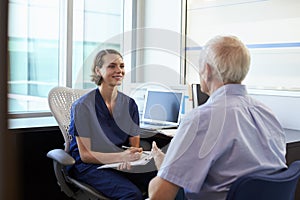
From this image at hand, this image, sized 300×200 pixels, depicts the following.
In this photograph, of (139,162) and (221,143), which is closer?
(221,143)

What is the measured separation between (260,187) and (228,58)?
0.44m

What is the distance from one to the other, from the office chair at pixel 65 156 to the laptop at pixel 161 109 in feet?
1.87

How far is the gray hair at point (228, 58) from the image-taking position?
50.4 inches

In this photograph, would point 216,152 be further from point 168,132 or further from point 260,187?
point 168,132

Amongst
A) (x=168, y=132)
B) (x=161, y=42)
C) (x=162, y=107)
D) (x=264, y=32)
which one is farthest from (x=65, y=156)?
(x=161, y=42)

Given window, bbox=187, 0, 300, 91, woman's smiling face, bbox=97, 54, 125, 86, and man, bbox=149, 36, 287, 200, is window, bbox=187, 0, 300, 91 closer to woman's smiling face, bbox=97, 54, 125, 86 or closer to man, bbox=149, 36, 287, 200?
woman's smiling face, bbox=97, 54, 125, 86

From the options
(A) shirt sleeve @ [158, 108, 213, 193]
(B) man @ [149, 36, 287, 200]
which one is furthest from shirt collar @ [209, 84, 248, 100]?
(A) shirt sleeve @ [158, 108, 213, 193]

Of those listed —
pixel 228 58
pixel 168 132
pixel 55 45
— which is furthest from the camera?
pixel 55 45

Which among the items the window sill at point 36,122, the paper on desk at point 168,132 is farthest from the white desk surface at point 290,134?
the window sill at point 36,122

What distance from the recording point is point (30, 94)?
118 inches

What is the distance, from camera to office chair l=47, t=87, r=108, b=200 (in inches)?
78.8

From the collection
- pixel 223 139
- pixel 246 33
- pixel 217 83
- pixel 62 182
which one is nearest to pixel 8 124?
pixel 223 139

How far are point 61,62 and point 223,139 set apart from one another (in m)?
2.24

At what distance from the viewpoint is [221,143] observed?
47.1 inches
